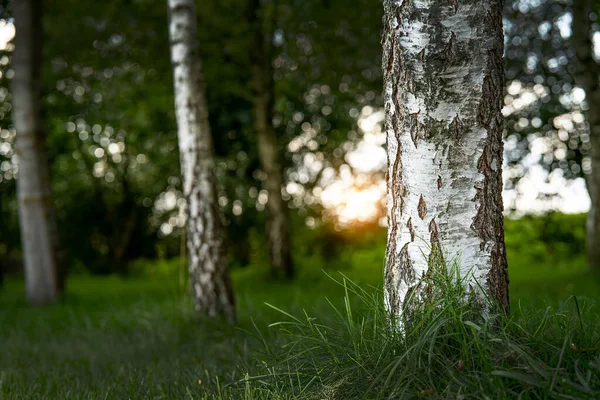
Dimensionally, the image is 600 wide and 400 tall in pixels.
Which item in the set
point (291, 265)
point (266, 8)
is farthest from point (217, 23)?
point (291, 265)

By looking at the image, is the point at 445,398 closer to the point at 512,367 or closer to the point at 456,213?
the point at 512,367

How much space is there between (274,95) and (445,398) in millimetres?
10467

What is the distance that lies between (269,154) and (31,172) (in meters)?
4.46

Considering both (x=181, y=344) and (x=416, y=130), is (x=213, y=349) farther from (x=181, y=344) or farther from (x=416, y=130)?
(x=416, y=130)

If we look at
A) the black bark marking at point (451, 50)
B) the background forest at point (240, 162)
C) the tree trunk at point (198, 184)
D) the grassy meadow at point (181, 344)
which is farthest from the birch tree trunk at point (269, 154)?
the black bark marking at point (451, 50)

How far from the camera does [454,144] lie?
9.13 ft

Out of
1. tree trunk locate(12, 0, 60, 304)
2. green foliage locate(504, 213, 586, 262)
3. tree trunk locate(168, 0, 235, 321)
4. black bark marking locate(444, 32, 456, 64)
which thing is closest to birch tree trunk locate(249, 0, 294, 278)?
tree trunk locate(12, 0, 60, 304)

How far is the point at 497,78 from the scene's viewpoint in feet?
9.30

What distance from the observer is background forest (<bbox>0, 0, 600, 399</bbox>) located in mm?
7016

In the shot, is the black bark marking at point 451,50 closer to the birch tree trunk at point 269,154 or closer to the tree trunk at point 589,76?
the tree trunk at point 589,76

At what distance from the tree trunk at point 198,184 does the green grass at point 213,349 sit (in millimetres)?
315

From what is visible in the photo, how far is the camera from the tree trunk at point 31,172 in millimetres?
9344

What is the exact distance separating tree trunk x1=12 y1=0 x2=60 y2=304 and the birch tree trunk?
413cm

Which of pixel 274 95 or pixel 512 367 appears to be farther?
pixel 274 95
